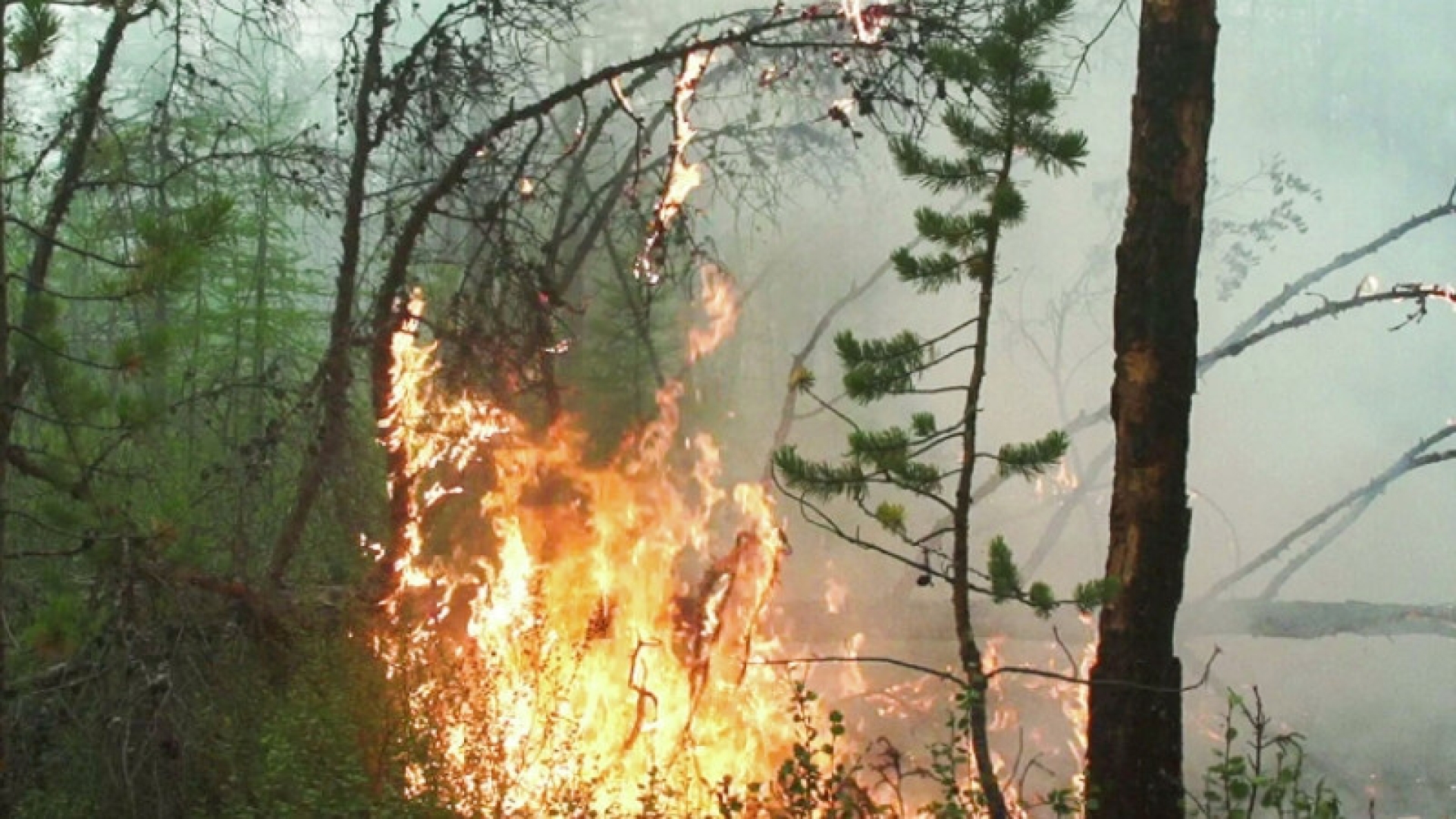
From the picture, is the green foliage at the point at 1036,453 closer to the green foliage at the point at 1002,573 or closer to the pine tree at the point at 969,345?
the pine tree at the point at 969,345

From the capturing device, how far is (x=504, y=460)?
331 inches

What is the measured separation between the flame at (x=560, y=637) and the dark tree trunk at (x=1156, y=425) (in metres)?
1.67

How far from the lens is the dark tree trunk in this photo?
4988mm

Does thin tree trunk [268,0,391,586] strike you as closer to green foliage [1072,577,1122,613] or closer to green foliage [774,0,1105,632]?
green foliage [774,0,1105,632]

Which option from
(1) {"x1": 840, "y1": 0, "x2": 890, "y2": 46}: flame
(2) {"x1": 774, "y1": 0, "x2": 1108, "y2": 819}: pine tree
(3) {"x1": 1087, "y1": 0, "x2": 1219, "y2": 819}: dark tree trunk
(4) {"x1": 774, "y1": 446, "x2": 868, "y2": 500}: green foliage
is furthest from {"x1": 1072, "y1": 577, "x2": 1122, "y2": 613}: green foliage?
(1) {"x1": 840, "y1": 0, "x2": 890, "y2": 46}: flame

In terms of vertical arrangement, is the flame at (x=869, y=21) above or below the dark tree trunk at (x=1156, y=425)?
above

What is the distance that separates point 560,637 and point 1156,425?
10.8 feet

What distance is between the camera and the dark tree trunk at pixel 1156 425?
4.99m

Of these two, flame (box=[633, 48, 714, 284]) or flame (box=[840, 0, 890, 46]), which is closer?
flame (box=[840, 0, 890, 46])

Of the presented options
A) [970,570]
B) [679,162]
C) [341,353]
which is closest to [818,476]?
[970,570]

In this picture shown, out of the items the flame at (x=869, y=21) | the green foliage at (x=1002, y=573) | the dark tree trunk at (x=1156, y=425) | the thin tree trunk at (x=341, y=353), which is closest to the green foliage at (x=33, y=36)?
the thin tree trunk at (x=341, y=353)

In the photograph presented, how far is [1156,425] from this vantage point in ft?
16.4

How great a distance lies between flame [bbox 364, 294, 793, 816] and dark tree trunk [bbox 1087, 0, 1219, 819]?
5.48 ft

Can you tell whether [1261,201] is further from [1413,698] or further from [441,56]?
[441,56]
